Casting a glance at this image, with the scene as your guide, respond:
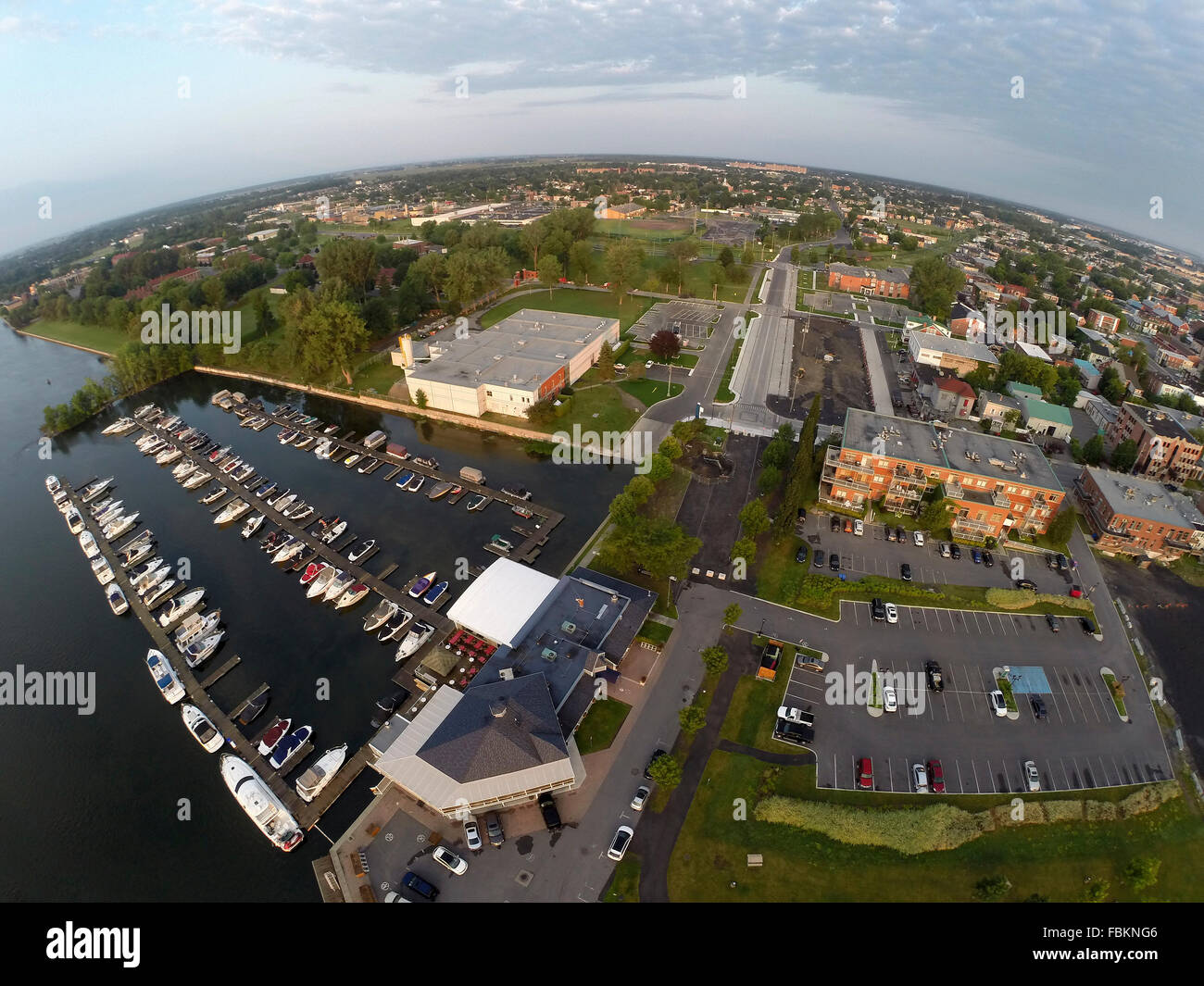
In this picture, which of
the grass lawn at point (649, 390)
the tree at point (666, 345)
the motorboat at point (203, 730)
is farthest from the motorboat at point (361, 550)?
the tree at point (666, 345)

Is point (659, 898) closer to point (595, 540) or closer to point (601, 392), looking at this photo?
point (595, 540)

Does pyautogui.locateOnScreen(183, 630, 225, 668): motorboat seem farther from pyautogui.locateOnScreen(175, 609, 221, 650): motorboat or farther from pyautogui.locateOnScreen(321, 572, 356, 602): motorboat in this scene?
pyautogui.locateOnScreen(321, 572, 356, 602): motorboat

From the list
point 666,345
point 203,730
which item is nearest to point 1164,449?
point 666,345

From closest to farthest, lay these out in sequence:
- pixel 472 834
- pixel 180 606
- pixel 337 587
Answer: pixel 472 834 → pixel 180 606 → pixel 337 587

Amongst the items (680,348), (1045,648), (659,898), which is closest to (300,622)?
(659,898)

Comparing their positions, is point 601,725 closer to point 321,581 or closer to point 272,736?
point 272,736

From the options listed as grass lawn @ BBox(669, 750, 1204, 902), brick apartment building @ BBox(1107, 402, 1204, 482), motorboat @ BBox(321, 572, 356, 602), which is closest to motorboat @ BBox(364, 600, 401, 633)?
motorboat @ BBox(321, 572, 356, 602)
